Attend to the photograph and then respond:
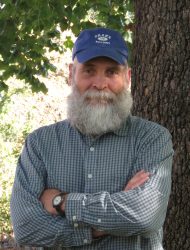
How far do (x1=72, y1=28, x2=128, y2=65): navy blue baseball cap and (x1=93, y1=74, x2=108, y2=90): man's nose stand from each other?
0.39 feet

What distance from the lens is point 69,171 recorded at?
2.95 metres

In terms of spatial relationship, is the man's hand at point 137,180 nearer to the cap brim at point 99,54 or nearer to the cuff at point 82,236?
the cuff at point 82,236

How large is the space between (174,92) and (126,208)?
1811 mm

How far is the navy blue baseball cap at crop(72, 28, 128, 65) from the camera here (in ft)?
9.93

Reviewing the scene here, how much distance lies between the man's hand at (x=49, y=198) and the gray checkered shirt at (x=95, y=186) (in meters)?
0.03

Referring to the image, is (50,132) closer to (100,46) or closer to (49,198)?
(49,198)

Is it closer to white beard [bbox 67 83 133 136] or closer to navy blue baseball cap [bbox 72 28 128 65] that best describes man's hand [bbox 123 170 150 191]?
white beard [bbox 67 83 133 136]

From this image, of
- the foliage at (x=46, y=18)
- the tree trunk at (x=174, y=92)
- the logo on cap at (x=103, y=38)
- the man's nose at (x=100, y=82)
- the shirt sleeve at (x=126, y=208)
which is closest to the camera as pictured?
the shirt sleeve at (x=126, y=208)

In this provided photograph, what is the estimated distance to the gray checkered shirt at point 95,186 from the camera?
2.74 m

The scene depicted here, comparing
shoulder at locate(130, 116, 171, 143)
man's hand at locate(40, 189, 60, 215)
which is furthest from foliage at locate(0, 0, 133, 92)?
man's hand at locate(40, 189, 60, 215)

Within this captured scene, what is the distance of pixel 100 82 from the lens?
3.00 meters

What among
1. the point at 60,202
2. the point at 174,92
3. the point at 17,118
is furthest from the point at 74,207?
the point at 17,118

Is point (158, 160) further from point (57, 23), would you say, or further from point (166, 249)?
point (57, 23)

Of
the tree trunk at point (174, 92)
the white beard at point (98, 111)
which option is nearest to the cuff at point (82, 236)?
the white beard at point (98, 111)
